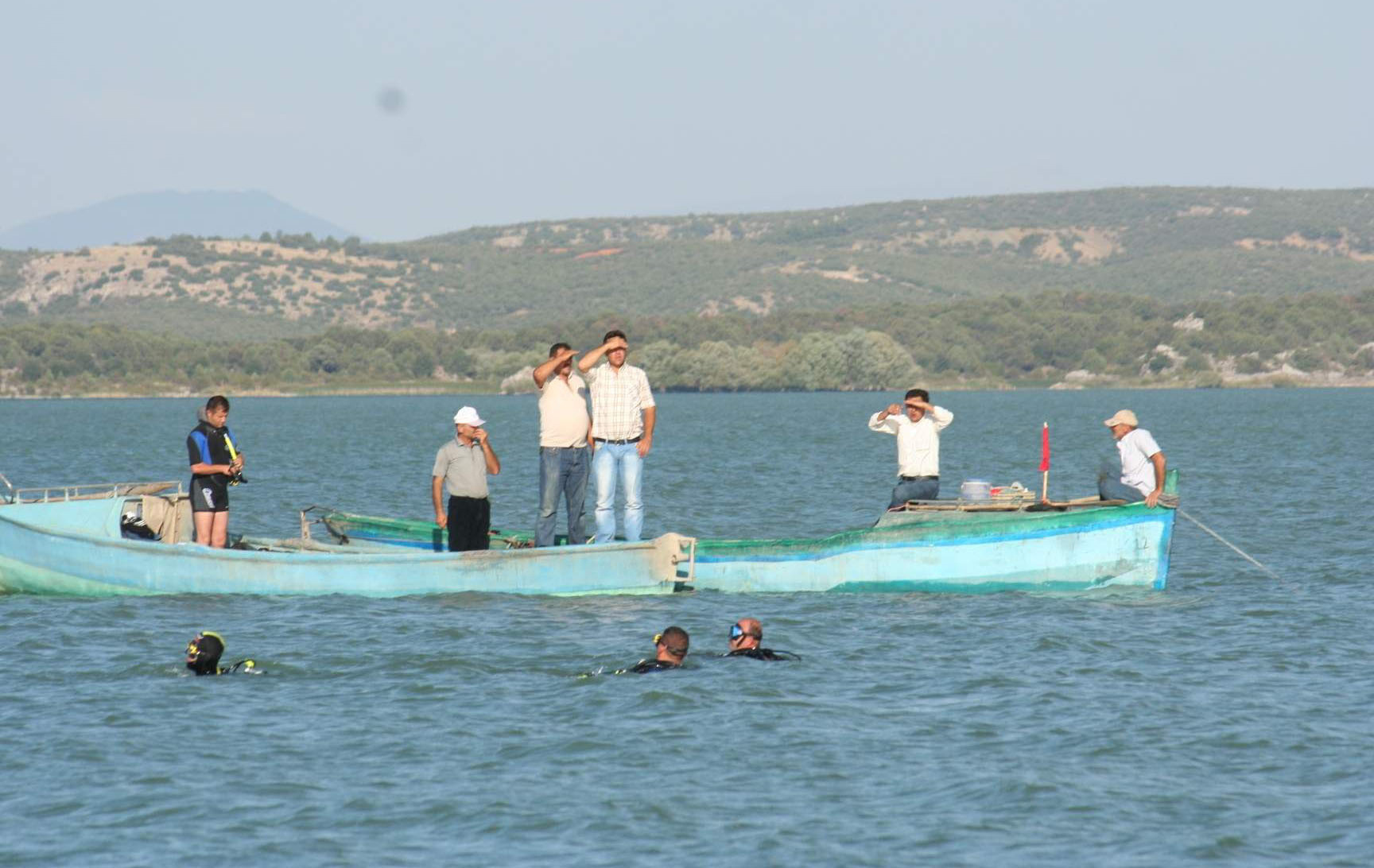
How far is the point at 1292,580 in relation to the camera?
23531 millimetres

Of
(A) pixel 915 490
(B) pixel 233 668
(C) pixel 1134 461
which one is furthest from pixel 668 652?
(C) pixel 1134 461

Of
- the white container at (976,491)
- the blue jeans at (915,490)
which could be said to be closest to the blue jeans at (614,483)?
the blue jeans at (915,490)

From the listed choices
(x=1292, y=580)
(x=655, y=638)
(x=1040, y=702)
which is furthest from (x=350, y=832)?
(x=1292, y=580)

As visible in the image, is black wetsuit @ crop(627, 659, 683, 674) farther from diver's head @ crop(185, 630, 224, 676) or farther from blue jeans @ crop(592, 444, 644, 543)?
diver's head @ crop(185, 630, 224, 676)

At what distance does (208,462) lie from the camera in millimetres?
19594

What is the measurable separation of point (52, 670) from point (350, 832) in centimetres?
646

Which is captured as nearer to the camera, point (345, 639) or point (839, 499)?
point (345, 639)

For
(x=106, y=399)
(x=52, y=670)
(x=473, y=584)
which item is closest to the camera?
(x=52, y=670)

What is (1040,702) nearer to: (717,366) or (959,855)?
(959,855)

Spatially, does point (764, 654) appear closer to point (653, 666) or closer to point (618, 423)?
point (653, 666)

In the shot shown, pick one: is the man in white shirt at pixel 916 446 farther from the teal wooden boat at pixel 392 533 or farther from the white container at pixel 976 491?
the teal wooden boat at pixel 392 533

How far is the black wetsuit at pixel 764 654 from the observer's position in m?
17.0

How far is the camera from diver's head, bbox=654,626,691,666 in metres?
16.2

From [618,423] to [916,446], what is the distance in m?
3.44
